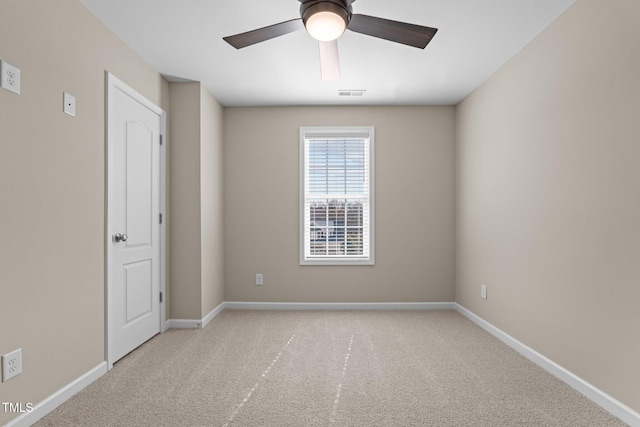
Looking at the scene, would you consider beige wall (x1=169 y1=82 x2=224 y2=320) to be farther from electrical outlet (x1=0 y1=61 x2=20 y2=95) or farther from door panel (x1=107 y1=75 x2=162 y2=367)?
electrical outlet (x1=0 y1=61 x2=20 y2=95)

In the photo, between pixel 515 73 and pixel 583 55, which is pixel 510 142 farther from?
pixel 583 55

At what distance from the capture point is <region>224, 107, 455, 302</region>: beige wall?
4.83 metres

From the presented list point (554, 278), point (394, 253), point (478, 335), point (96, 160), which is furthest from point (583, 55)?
point (96, 160)

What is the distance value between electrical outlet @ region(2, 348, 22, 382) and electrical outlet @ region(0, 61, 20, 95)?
1306 millimetres

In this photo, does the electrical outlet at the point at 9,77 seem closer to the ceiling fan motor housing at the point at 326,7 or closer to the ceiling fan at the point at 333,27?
the ceiling fan at the point at 333,27

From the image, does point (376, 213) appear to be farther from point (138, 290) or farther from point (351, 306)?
point (138, 290)

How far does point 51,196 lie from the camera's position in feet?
7.45

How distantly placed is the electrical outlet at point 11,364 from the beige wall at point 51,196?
1.4 inches

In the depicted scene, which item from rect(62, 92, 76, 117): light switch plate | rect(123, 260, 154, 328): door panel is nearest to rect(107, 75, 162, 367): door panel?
rect(123, 260, 154, 328): door panel

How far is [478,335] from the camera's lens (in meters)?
3.73

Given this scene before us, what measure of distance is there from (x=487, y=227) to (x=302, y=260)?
210 centimetres

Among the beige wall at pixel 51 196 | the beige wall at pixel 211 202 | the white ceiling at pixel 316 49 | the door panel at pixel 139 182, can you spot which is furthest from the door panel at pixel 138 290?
the white ceiling at pixel 316 49

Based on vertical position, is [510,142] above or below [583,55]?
below

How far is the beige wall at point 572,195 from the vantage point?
2.14 metres
